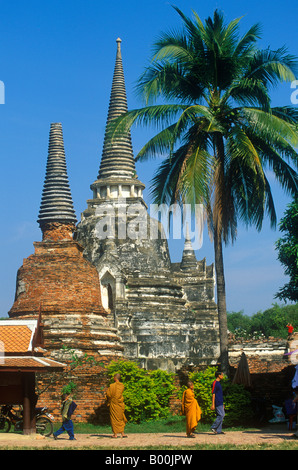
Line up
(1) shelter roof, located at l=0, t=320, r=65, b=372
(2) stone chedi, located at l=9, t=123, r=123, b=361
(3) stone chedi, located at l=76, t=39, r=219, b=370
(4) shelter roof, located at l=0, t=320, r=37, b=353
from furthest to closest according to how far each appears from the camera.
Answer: (3) stone chedi, located at l=76, t=39, r=219, b=370 < (2) stone chedi, located at l=9, t=123, r=123, b=361 < (4) shelter roof, located at l=0, t=320, r=37, b=353 < (1) shelter roof, located at l=0, t=320, r=65, b=372

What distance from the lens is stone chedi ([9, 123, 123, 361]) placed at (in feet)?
80.4

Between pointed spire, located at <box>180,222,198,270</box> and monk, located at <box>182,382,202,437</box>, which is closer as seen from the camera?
monk, located at <box>182,382,202,437</box>

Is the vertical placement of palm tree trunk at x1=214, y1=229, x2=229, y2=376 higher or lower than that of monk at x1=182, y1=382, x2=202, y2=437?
higher

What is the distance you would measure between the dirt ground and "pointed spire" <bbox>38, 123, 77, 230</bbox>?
15602 millimetres

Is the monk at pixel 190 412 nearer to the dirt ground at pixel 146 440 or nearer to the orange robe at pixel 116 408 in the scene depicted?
the dirt ground at pixel 146 440

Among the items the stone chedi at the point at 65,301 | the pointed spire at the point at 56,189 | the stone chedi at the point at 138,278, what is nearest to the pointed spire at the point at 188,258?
the stone chedi at the point at 138,278

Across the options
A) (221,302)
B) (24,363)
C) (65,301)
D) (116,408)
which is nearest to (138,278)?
(65,301)

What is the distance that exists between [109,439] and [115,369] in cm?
460

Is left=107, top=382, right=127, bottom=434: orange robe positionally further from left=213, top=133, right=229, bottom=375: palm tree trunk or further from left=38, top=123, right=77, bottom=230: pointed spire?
left=38, top=123, right=77, bottom=230: pointed spire

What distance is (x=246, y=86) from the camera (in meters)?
19.7

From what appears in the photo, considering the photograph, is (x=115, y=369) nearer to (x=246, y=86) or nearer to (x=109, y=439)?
(x=109, y=439)

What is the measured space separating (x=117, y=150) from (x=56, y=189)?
577 cm

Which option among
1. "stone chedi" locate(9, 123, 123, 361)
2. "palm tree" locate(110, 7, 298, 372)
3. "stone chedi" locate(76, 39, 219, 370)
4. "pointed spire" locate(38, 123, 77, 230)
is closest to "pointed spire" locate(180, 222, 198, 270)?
"stone chedi" locate(76, 39, 219, 370)

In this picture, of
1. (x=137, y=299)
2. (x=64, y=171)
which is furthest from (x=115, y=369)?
(x=64, y=171)
